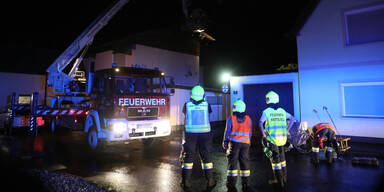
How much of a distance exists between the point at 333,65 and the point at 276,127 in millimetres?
6725

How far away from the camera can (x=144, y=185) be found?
4.36m

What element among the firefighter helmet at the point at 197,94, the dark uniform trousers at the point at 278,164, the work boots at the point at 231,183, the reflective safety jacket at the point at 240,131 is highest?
the firefighter helmet at the point at 197,94

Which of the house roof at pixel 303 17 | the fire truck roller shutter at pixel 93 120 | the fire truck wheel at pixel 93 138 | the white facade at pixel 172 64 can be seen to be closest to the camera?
the fire truck roller shutter at pixel 93 120

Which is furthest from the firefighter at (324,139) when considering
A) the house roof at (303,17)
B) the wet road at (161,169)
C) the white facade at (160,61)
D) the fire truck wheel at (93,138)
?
the white facade at (160,61)

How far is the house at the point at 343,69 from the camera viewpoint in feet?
27.7

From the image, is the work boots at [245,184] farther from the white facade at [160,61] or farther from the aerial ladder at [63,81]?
the white facade at [160,61]

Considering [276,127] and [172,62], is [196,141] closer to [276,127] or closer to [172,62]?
[276,127]

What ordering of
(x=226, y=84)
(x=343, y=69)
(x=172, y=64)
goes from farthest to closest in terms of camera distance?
(x=172, y=64) < (x=226, y=84) < (x=343, y=69)

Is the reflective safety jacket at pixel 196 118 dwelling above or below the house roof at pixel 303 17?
below

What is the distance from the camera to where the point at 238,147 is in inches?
163

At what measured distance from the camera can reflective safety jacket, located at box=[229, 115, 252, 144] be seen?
416 centimetres

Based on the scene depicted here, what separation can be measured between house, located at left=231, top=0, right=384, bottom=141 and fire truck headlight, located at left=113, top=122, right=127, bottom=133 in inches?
293

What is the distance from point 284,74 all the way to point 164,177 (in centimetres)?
789

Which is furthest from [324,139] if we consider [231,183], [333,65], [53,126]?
[53,126]
